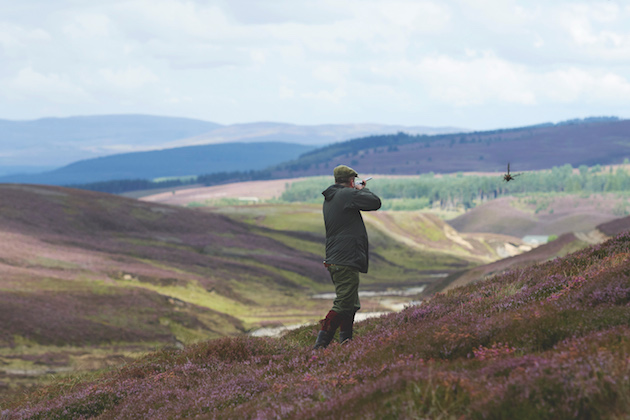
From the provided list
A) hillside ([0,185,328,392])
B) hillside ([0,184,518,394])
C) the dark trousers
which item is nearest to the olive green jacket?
the dark trousers

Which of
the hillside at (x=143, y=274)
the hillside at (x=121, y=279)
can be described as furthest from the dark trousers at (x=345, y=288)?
the hillside at (x=121, y=279)

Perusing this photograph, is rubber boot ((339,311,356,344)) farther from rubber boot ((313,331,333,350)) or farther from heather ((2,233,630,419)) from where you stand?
heather ((2,233,630,419))

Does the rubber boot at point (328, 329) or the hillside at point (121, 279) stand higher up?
the rubber boot at point (328, 329)

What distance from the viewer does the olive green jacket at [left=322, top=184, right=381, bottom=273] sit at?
38.1 feet

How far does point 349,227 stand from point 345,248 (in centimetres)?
42

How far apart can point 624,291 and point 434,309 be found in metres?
4.25

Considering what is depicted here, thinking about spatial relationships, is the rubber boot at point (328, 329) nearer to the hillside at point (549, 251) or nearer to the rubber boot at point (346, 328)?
the rubber boot at point (346, 328)

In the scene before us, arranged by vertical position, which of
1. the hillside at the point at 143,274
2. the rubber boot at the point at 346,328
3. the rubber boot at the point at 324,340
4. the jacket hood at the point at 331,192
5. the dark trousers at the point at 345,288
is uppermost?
the jacket hood at the point at 331,192

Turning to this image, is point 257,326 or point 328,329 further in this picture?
point 257,326

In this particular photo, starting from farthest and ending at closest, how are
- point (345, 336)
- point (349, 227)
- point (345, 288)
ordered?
point (345, 336) < point (349, 227) < point (345, 288)

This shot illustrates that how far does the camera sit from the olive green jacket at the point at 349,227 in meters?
11.6

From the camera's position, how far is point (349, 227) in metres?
11.8

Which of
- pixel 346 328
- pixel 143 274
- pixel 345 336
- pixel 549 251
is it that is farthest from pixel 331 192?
pixel 143 274

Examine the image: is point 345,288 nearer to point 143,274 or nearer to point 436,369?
point 436,369
